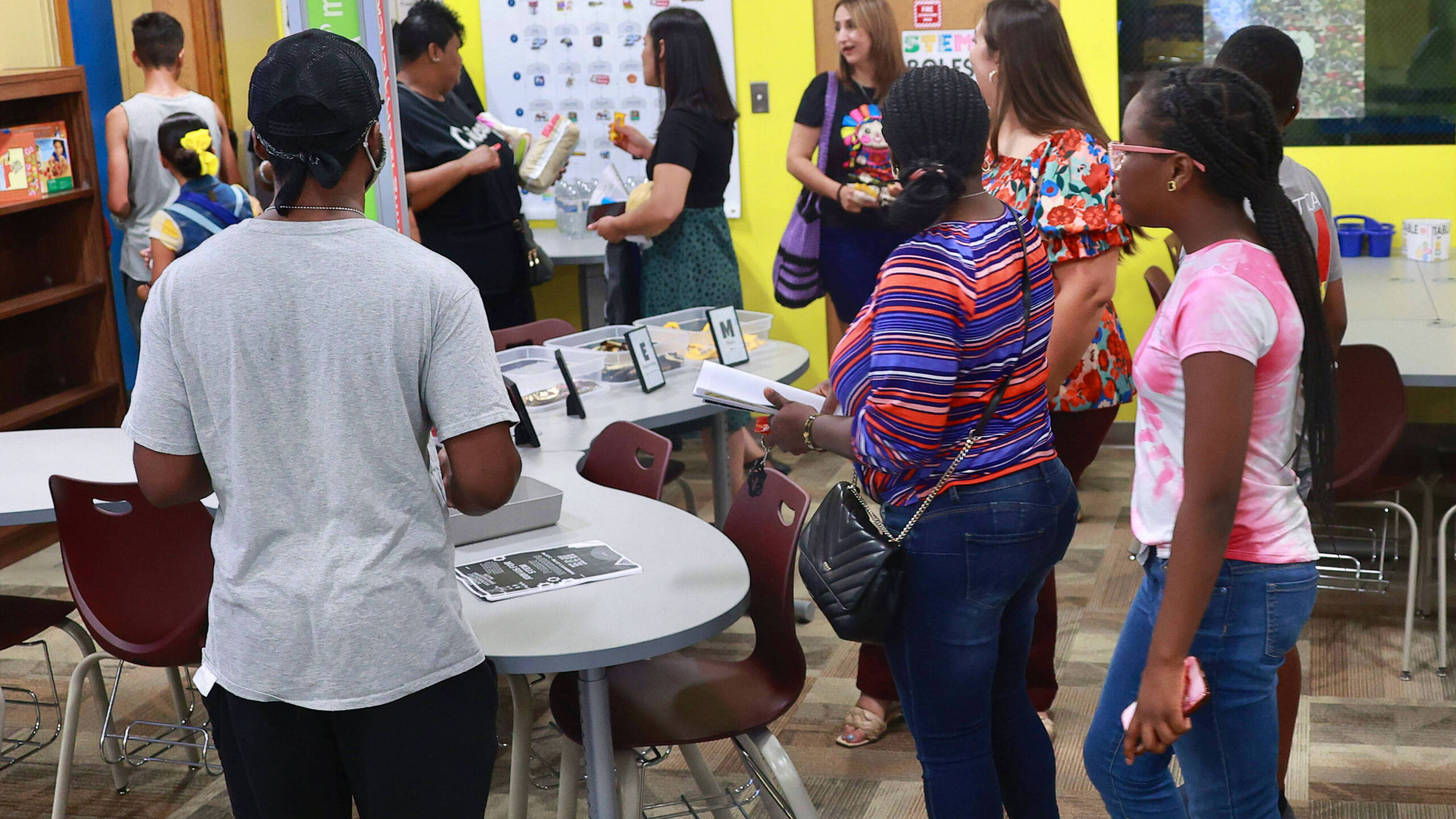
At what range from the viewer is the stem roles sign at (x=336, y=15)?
2.54 meters

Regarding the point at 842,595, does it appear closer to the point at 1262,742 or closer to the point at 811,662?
the point at 1262,742

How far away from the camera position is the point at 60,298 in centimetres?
516

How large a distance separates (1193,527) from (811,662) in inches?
88.4

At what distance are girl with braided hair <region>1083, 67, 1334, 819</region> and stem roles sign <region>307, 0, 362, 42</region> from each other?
150 centimetres

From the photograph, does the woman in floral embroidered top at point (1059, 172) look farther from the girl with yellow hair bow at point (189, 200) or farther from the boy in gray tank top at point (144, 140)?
the boy in gray tank top at point (144, 140)

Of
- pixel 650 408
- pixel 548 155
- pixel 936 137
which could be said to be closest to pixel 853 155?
pixel 548 155

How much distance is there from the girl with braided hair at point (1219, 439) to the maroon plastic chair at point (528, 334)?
8.28ft

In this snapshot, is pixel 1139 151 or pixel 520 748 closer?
pixel 1139 151

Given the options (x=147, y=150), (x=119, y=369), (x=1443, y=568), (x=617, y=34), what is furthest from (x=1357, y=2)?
(x=119, y=369)

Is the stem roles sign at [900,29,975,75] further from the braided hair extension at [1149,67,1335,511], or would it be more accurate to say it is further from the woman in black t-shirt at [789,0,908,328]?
the braided hair extension at [1149,67,1335,511]

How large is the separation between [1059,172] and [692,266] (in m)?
1.92

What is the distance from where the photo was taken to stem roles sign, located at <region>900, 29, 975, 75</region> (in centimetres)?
572

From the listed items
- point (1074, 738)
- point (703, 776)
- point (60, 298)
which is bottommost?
point (1074, 738)

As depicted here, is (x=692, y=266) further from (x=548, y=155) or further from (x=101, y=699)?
(x=101, y=699)
